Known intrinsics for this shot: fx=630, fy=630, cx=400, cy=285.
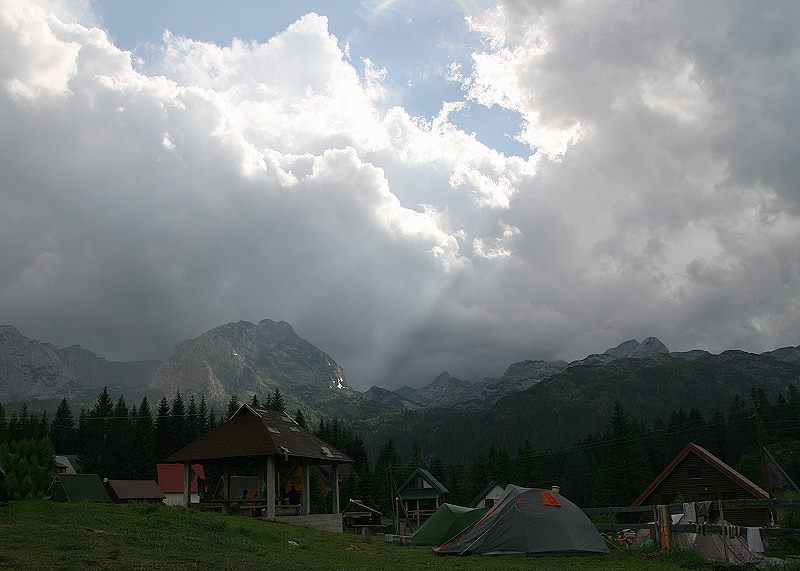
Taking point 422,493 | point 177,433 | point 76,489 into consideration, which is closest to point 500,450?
point 422,493

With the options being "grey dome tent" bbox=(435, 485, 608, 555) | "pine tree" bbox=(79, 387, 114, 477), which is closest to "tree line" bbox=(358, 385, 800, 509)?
"pine tree" bbox=(79, 387, 114, 477)

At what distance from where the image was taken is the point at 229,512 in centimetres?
3478

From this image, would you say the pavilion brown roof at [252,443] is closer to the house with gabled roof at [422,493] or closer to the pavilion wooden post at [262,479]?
the pavilion wooden post at [262,479]

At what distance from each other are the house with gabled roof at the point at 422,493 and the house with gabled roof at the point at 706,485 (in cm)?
3337

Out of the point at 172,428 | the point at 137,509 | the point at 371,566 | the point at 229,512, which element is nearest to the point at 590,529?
the point at 371,566

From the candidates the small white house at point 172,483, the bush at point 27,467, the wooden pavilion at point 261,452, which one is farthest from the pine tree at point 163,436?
the bush at point 27,467

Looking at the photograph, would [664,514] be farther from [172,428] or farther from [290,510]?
[172,428]

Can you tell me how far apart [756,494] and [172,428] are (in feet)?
281

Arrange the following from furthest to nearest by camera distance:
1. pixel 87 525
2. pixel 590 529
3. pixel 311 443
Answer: pixel 311 443 < pixel 590 529 < pixel 87 525

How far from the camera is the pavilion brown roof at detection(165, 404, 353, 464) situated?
1380 inches

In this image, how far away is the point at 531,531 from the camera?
22234 millimetres

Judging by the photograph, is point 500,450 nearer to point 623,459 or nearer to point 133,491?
point 623,459

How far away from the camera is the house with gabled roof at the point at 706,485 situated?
1508 inches

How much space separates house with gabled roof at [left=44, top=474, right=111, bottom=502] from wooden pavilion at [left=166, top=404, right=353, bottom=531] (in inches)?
995
